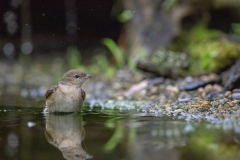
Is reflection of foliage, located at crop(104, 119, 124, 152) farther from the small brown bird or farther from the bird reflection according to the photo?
the small brown bird

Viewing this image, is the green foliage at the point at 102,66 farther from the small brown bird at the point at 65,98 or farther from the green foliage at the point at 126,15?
the small brown bird at the point at 65,98

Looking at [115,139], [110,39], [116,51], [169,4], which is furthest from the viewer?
[110,39]

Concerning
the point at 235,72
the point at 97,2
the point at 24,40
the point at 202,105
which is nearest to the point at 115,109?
the point at 202,105

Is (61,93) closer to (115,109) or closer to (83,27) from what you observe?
(115,109)

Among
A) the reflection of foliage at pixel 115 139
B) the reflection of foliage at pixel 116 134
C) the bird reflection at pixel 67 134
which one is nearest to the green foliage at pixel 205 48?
the bird reflection at pixel 67 134

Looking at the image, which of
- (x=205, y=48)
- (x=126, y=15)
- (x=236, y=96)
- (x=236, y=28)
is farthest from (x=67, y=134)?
(x=126, y=15)

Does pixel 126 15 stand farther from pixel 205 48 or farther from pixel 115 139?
pixel 115 139

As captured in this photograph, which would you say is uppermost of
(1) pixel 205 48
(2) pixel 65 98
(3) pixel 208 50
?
(1) pixel 205 48
